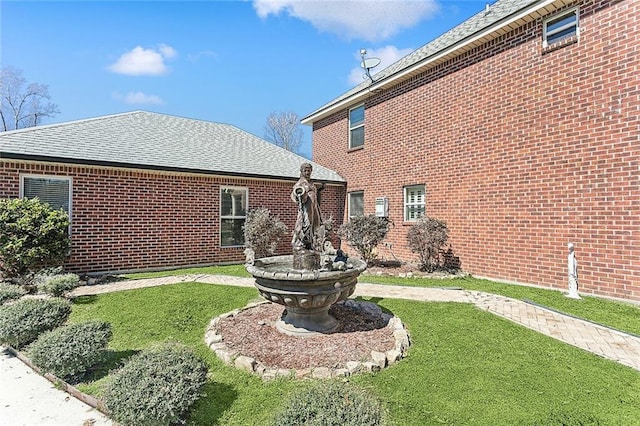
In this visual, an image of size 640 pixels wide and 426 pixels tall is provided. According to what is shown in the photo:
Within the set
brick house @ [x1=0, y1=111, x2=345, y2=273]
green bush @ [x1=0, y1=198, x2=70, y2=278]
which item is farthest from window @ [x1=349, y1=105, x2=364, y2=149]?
green bush @ [x1=0, y1=198, x2=70, y2=278]

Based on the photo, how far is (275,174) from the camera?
38.4ft

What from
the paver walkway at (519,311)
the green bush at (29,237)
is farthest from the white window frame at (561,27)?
the green bush at (29,237)

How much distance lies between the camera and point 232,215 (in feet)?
35.9

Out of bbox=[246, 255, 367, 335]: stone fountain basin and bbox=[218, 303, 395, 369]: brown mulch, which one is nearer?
bbox=[218, 303, 395, 369]: brown mulch

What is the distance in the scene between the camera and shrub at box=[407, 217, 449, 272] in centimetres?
898

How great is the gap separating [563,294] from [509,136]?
399 cm

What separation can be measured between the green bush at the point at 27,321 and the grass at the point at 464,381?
0.85m

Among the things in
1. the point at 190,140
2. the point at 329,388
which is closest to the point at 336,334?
the point at 329,388

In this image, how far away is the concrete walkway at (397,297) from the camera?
122 inches

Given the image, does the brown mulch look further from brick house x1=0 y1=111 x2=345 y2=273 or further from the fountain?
brick house x1=0 y1=111 x2=345 y2=273

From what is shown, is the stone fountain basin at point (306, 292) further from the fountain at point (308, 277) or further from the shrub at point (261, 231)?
the shrub at point (261, 231)

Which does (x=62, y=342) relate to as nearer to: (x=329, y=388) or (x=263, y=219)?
(x=329, y=388)

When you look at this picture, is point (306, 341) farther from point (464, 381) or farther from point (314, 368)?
point (464, 381)

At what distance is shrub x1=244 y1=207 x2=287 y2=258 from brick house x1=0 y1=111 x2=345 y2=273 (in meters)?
0.67
